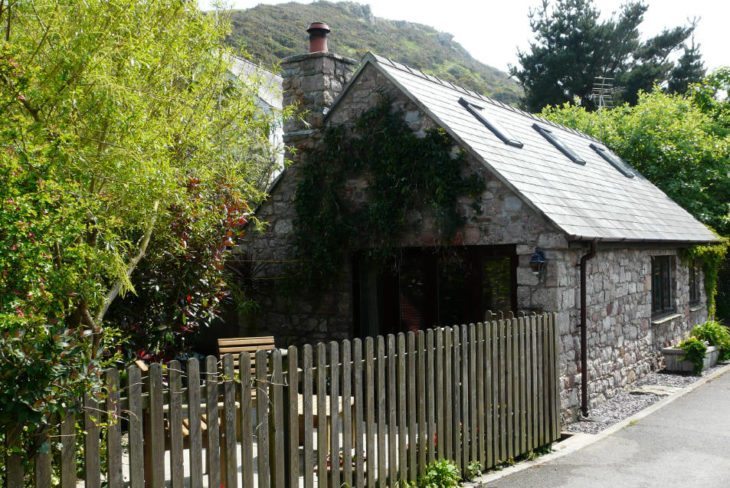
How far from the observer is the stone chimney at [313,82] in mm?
11477

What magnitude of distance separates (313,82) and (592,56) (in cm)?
3013

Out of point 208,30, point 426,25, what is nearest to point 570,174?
point 208,30

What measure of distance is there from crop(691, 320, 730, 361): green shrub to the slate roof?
1812 millimetres

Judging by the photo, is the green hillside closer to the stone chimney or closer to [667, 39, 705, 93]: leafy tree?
[667, 39, 705, 93]: leafy tree

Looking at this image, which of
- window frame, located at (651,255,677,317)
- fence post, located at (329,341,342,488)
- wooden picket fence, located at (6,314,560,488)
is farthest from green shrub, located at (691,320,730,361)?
fence post, located at (329,341,342,488)

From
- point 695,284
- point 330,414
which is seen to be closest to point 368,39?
point 695,284

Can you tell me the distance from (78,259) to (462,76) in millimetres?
87621

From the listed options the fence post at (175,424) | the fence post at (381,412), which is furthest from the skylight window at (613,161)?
the fence post at (175,424)

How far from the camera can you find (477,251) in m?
10.4

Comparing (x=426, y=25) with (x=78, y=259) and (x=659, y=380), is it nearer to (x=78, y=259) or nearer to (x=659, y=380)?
(x=659, y=380)

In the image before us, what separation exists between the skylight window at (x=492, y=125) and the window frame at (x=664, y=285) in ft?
13.3

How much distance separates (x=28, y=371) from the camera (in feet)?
10.2

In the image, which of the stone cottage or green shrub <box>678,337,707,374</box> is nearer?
the stone cottage

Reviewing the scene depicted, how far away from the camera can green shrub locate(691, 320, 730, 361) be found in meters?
14.8
